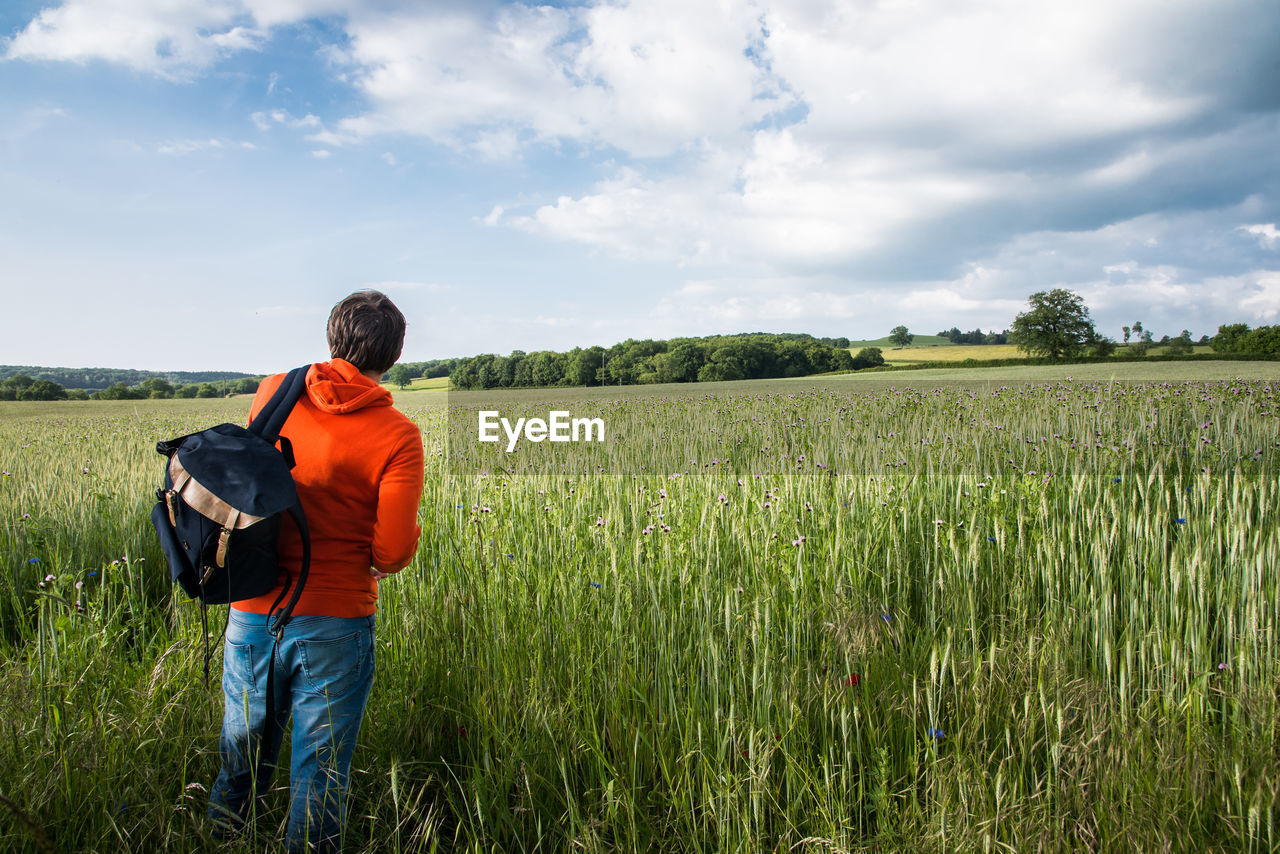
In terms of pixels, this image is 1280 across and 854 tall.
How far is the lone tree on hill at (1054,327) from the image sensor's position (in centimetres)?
7719

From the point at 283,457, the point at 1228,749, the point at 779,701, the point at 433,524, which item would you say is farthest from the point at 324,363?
the point at 1228,749

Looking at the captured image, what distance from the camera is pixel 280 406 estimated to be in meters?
2.16

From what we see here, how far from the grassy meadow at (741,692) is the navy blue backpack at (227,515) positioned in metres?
0.68

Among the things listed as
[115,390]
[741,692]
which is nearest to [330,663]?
[741,692]

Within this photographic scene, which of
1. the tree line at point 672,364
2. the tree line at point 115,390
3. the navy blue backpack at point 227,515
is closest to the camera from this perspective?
the navy blue backpack at point 227,515

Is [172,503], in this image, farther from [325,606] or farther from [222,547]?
[325,606]

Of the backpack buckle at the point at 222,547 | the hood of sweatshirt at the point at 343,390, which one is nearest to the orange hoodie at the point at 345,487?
the hood of sweatshirt at the point at 343,390

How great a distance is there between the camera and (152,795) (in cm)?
236

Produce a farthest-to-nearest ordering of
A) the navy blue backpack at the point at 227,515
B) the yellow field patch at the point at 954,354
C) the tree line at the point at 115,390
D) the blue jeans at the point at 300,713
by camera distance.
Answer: the yellow field patch at the point at 954,354, the tree line at the point at 115,390, the blue jeans at the point at 300,713, the navy blue backpack at the point at 227,515

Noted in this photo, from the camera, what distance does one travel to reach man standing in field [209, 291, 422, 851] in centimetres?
210

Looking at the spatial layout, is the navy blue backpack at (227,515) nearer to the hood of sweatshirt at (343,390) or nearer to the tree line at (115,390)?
the hood of sweatshirt at (343,390)

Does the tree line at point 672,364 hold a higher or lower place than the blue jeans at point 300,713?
higher

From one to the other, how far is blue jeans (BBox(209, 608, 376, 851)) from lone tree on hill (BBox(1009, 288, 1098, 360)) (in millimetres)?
87430

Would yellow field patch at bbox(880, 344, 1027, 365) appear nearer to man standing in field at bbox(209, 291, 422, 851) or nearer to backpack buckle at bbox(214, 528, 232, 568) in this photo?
man standing in field at bbox(209, 291, 422, 851)
